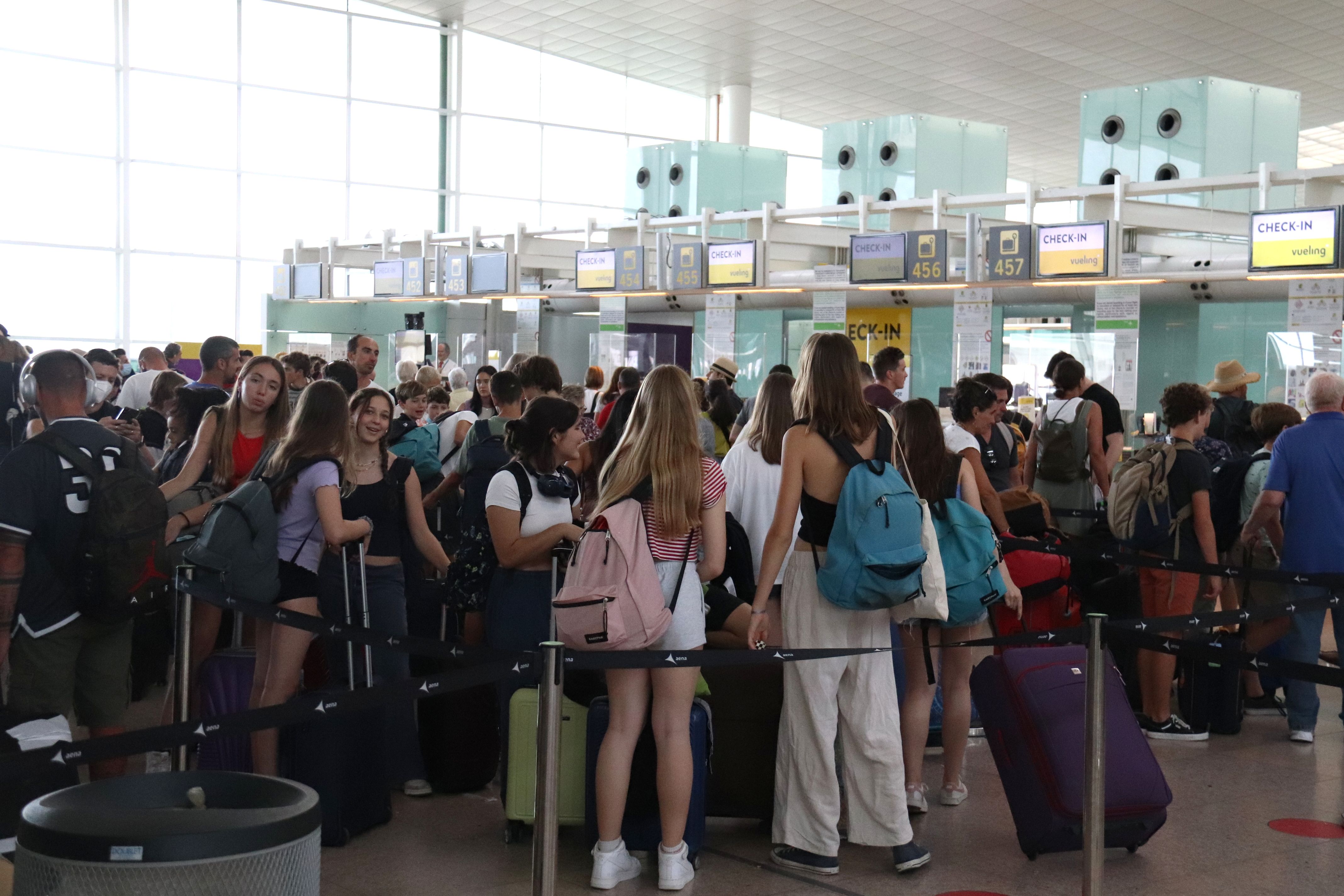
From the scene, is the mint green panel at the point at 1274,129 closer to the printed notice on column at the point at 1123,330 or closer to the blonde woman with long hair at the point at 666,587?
the printed notice on column at the point at 1123,330

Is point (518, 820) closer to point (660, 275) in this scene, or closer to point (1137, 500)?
point (1137, 500)

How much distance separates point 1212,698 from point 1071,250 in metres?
4.99

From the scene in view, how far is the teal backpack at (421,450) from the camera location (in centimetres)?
659

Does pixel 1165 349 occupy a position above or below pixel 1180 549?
above

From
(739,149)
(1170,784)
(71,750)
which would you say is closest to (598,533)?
(71,750)

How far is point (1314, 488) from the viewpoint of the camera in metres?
5.37

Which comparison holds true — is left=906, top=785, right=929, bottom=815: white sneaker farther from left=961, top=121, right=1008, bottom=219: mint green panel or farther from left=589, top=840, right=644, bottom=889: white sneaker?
left=961, top=121, right=1008, bottom=219: mint green panel

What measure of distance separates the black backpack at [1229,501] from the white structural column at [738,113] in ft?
58.6

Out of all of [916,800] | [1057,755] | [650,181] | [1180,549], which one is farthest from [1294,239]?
[650,181]

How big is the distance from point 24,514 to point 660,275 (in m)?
9.82

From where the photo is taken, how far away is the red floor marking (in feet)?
14.6

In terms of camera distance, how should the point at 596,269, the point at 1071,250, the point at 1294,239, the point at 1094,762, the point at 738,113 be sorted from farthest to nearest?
the point at 738,113 < the point at 596,269 < the point at 1071,250 < the point at 1294,239 < the point at 1094,762

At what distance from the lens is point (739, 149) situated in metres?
16.0

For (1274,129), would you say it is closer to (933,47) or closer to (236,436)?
(933,47)
